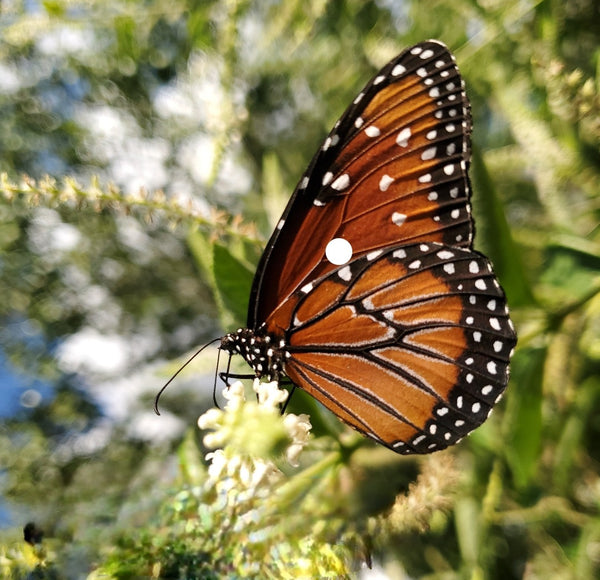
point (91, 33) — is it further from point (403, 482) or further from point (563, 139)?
point (403, 482)

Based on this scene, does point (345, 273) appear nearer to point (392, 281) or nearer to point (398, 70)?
point (392, 281)

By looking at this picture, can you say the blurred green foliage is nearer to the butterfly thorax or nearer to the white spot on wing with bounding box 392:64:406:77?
the butterfly thorax

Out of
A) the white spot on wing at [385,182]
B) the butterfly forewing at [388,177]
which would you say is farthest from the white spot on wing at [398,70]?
the white spot on wing at [385,182]

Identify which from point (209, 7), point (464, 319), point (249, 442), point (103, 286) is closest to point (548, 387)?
point (464, 319)

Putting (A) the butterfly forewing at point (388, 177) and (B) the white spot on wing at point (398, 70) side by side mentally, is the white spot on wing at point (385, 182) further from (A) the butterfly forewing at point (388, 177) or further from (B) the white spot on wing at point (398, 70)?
(B) the white spot on wing at point (398, 70)

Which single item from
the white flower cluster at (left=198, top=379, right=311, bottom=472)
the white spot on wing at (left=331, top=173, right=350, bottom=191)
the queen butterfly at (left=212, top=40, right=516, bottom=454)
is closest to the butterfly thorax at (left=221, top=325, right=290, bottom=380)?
the queen butterfly at (left=212, top=40, right=516, bottom=454)

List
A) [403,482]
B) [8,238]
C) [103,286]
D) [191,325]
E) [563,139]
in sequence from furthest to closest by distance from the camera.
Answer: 1. [191,325]
2. [103,286]
3. [8,238]
4. [563,139]
5. [403,482]
